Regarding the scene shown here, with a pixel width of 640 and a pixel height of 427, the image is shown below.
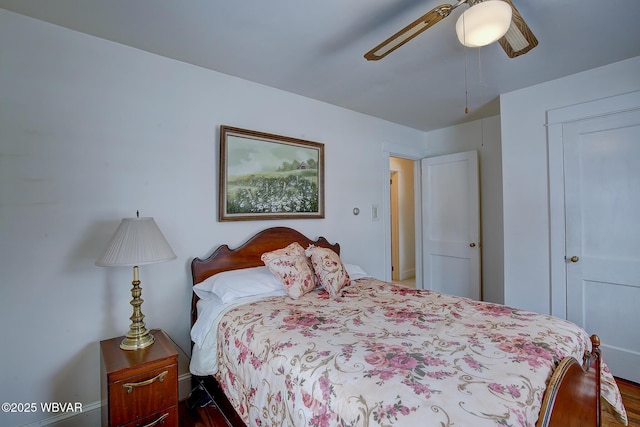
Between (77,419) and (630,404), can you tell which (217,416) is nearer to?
(77,419)

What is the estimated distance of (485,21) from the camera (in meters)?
1.32

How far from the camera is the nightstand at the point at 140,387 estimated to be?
4.60 ft

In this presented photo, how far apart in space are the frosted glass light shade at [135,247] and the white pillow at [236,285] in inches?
16.3

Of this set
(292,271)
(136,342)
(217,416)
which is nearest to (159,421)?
(136,342)

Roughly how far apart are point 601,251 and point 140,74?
3.80 metres

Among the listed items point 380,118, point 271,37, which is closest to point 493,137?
point 380,118

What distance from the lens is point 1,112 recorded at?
5.38 ft

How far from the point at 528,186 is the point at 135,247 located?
10.6ft

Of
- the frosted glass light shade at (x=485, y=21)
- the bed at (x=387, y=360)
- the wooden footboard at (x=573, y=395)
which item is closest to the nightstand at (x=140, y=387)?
the bed at (x=387, y=360)

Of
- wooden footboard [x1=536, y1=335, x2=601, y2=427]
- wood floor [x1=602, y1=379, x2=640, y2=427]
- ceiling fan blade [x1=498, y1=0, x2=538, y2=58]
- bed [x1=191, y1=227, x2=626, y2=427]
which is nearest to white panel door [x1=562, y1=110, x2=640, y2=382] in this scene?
wood floor [x1=602, y1=379, x2=640, y2=427]

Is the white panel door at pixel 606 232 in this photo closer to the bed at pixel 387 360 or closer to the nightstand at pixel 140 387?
the bed at pixel 387 360

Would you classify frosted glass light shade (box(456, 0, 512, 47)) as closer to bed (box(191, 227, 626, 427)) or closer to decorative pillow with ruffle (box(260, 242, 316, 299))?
bed (box(191, 227, 626, 427))

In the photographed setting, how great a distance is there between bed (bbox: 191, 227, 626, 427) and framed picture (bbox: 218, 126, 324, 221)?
620 mm

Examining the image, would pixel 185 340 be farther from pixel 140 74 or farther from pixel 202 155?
Result: pixel 140 74
